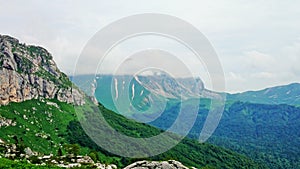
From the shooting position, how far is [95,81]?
158 ft

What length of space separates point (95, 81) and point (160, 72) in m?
8.54

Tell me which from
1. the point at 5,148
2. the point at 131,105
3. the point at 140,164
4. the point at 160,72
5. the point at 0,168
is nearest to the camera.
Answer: the point at 0,168

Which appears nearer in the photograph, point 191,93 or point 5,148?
point 191,93

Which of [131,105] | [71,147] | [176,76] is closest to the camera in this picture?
[176,76]

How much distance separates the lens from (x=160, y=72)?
4725cm

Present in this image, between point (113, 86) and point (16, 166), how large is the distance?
14.0 metres

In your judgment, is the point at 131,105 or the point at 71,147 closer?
the point at 131,105

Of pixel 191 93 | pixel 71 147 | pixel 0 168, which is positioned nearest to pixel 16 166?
pixel 0 168

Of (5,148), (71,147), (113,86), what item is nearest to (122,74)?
(113,86)

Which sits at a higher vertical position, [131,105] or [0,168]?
[131,105]

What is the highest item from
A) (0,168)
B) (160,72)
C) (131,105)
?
(160,72)

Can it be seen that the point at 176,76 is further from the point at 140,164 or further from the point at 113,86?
the point at 140,164

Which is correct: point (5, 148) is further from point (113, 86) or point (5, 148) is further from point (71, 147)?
point (113, 86)

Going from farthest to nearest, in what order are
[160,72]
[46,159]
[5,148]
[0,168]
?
1. [5,148]
2. [46,159]
3. [160,72]
4. [0,168]
